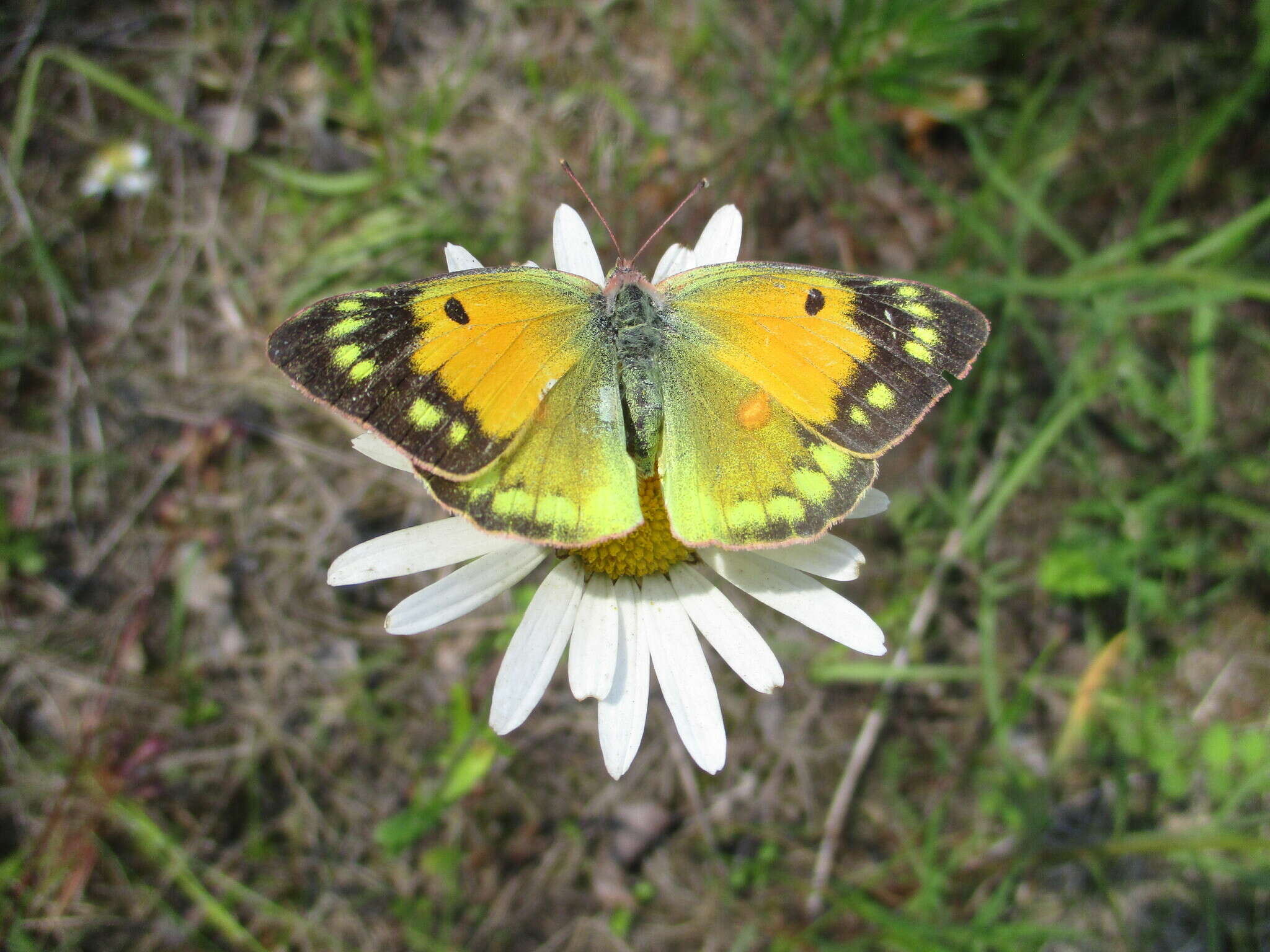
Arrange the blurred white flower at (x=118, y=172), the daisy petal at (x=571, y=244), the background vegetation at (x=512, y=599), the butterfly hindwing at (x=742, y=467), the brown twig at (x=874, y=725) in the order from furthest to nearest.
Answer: the blurred white flower at (x=118, y=172) < the brown twig at (x=874, y=725) < the background vegetation at (x=512, y=599) < the daisy petal at (x=571, y=244) < the butterfly hindwing at (x=742, y=467)

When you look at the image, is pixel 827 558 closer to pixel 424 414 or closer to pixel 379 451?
pixel 424 414

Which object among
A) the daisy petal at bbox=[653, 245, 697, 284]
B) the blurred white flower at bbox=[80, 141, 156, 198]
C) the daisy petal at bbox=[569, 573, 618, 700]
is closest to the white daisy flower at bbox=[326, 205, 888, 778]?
the daisy petal at bbox=[569, 573, 618, 700]

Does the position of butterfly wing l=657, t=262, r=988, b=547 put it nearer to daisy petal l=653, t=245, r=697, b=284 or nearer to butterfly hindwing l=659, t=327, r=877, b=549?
butterfly hindwing l=659, t=327, r=877, b=549

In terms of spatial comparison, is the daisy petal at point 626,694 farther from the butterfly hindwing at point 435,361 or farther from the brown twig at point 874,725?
the brown twig at point 874,725

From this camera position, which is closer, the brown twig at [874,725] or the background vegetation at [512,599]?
the background vegetation at [512,599]

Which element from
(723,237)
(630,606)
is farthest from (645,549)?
(723,237)

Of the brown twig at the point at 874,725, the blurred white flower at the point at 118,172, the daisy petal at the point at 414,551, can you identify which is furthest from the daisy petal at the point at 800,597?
the blurred white flower at the point at 118,172

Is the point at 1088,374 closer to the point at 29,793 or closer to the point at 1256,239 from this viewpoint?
the point at 1256,239

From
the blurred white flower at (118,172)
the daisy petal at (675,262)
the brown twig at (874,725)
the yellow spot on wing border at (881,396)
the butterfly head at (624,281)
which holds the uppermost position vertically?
the blurred white flower at (118,172)
